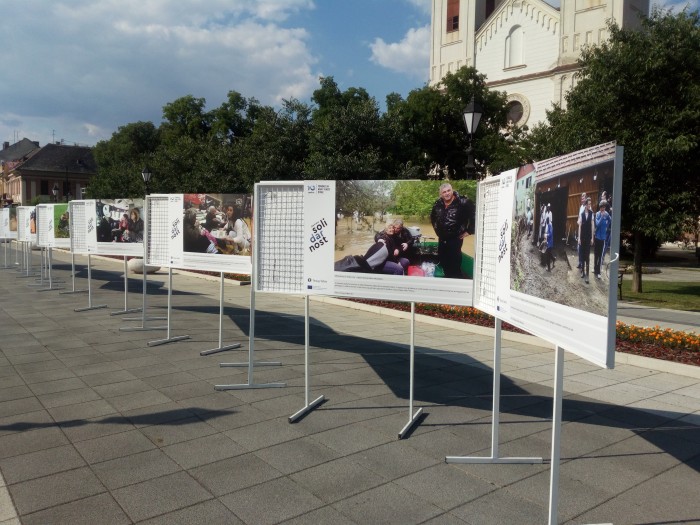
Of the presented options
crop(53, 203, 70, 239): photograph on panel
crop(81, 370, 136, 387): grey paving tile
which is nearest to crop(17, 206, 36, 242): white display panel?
crop(53, 203, 70, 239): photograph on panel

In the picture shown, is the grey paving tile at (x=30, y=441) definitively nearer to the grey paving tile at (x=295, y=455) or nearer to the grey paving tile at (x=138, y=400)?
the grey paving tile at (x=138, y=400)

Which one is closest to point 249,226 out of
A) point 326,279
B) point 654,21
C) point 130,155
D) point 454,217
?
point 326,279

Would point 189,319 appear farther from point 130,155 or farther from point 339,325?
point 130,155

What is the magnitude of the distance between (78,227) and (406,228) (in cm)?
1211

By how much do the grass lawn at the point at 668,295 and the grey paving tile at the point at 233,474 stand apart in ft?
49.0

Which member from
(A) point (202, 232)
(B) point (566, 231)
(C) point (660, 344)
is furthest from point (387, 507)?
(C) point (660, 344)

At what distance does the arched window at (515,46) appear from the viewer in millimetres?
59031

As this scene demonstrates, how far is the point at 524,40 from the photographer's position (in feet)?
193

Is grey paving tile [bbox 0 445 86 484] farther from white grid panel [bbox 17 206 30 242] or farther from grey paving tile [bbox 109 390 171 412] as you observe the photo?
white grid panel [bbox 17 206 30 242]

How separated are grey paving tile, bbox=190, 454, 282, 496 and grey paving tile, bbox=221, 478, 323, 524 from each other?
0.11 metres

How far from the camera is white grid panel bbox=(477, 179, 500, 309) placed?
17.5ft

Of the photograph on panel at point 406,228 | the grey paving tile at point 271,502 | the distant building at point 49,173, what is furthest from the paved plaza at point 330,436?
the distant building at point 49,173

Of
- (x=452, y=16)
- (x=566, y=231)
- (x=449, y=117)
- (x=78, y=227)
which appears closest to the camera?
(x=566, y=231)

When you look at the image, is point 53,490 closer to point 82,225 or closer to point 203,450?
point 203,450
